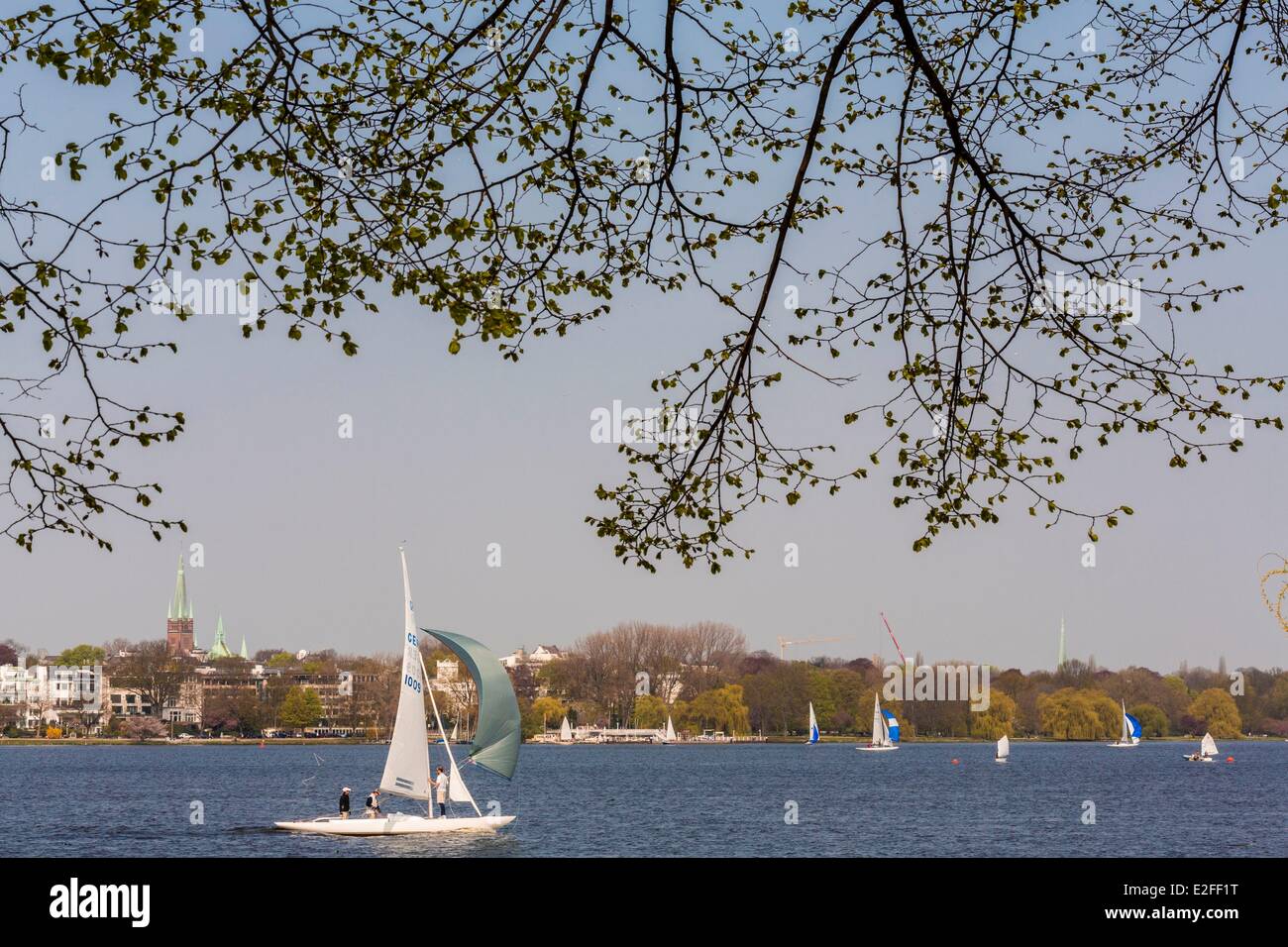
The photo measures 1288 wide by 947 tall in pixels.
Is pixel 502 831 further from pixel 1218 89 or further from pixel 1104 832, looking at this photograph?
A: pixel 1218 89

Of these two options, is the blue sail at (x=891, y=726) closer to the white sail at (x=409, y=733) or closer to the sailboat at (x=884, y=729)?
the sailboat at (x=884, y=729)

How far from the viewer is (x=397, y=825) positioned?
58469 millimetres

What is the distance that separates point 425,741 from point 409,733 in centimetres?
63

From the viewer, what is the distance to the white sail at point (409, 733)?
54250 mm

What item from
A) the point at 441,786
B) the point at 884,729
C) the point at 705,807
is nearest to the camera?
the point at 441,786

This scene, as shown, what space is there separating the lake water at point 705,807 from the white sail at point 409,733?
2292 mm

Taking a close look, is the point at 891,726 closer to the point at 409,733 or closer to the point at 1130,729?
the point at 1130,729

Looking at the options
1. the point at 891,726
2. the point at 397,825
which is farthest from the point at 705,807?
the point at 891,726

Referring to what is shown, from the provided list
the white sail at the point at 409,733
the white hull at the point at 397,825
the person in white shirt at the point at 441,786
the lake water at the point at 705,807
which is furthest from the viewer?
the person in white shirt at the point at 441,786

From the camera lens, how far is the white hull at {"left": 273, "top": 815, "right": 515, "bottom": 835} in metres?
58.7

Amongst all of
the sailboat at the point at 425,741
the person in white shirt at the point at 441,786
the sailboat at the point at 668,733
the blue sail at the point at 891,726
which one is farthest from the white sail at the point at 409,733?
the sailboat at the point at 668,733

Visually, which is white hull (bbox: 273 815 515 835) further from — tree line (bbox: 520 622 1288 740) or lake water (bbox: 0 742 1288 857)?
tree line (bbox: 520 622 1288 740)
